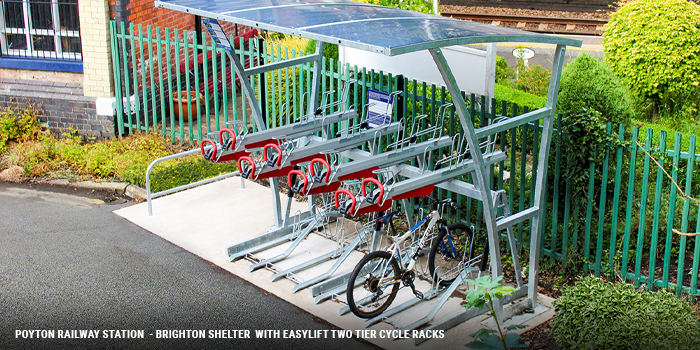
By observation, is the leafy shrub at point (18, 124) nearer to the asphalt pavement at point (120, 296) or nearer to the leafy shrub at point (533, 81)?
the asphalt pavement at point (120, 296)

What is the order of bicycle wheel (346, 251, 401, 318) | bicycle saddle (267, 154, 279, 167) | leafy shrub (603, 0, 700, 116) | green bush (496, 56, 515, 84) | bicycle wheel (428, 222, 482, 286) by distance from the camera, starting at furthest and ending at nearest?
green bush (496, 56, 515, 84), leafy shrub (603, 0, 700, 116), bicycle saddle (267, 154, 279, 167), bicycle wheel (428, 222, 482, 286), bicycle wheel (346, 251, 401, 318)

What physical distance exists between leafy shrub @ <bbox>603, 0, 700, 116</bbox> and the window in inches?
319

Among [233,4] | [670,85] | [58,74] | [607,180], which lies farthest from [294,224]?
[670,85]

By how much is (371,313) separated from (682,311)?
2.28 metres

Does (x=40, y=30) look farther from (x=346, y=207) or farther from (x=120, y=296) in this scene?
(x=346, y=207)

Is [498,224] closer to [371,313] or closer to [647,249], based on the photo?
[371,313]

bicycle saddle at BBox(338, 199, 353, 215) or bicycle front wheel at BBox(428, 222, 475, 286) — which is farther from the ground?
bicycle saddle at BBox(338, 199, 353, 215)

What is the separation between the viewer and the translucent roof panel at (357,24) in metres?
4.46

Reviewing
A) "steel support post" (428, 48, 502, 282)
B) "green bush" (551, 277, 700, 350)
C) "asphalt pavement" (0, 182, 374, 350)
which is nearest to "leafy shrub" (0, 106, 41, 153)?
"asphalt pavement" (0, 182, 374, 350)

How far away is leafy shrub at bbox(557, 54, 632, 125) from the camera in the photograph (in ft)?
19.5

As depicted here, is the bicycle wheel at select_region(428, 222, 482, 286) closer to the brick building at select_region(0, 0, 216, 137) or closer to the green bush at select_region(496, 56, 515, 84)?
the brick building at select_region(0, 0, 216, 137)

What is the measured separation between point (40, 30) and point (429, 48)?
805cm

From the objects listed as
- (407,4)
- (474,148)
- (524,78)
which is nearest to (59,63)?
(407,4)

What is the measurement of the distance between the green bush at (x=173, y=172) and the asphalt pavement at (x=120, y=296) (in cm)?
97
